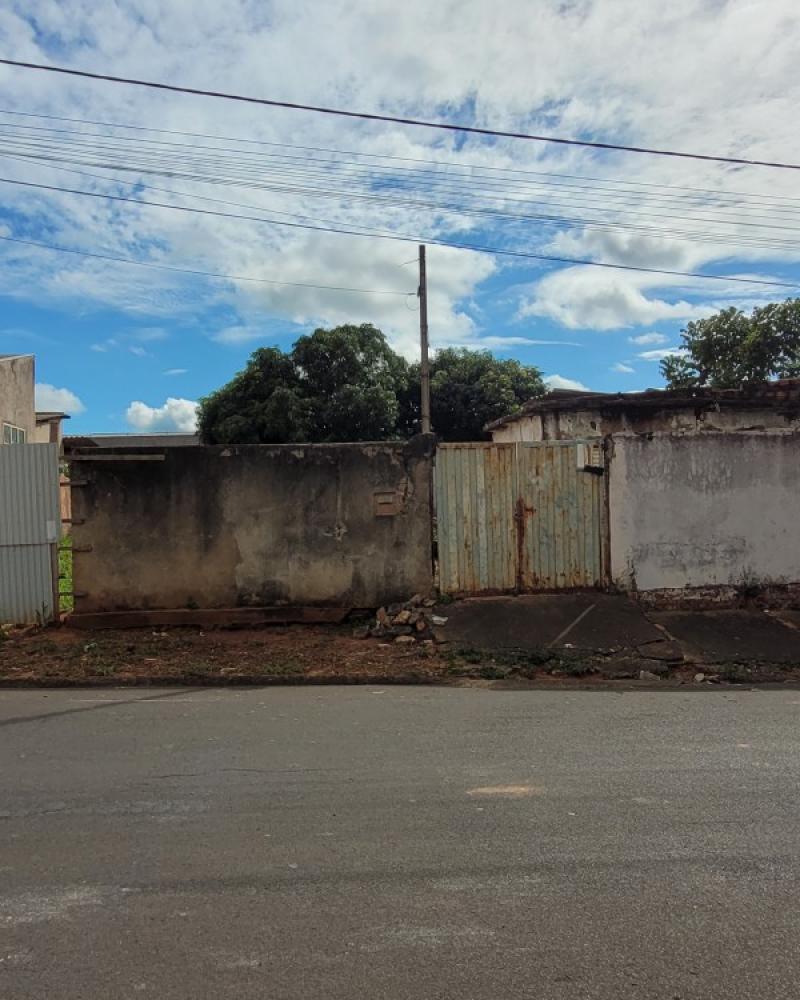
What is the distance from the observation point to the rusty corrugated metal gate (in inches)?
392

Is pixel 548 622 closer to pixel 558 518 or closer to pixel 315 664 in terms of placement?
pixel 558 518

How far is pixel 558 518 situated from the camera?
10086 mm

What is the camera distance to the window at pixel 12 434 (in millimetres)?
20094

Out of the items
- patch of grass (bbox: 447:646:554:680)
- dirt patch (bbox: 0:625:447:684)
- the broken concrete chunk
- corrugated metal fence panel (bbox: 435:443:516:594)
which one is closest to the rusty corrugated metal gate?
corrugated metal fence panel (bbox: 435:443:516:594)

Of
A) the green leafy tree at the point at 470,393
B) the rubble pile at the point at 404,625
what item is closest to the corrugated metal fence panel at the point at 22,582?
the rubble pile at the point at 404,625

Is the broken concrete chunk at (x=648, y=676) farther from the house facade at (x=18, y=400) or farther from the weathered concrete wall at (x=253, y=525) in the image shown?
the house facade at (x=18, y=400)

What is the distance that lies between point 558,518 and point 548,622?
1565 mm

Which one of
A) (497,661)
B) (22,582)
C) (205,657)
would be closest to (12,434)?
(22,582)

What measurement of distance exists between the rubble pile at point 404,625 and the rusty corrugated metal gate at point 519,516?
64cm

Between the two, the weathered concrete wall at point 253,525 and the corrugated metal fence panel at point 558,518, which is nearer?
the weathered concrete wall at point 253,525

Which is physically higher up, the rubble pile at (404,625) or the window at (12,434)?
the window at (12,434)

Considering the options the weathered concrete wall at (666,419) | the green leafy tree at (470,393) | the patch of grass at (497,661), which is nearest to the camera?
the patch of grass at (497,661)

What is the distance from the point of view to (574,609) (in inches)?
373

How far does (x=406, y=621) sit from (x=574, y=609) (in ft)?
6.82
